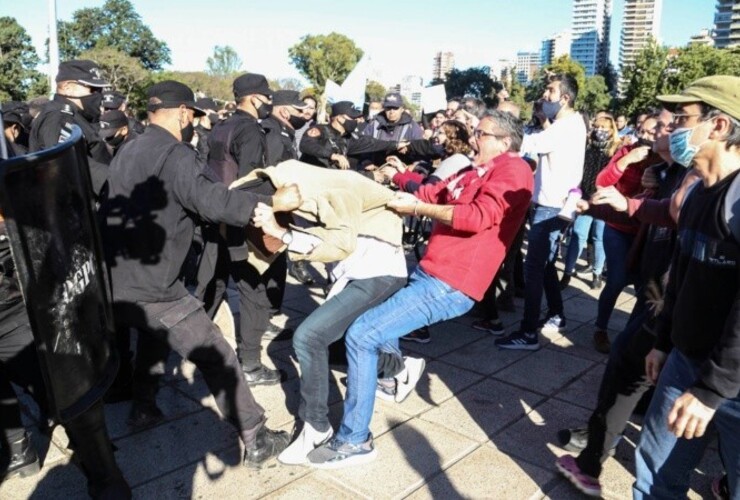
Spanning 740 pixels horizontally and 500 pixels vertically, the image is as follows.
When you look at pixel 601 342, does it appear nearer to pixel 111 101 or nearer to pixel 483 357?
pixel 483 357

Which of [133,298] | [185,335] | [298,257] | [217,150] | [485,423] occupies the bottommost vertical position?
[485,423]

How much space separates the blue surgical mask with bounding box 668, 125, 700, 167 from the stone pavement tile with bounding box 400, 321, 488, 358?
9.88ft

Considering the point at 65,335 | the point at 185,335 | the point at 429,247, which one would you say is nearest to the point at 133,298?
the point at 185,335

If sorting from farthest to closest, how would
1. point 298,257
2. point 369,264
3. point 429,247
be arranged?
→ point 429,247
point 369,264
point 298,257

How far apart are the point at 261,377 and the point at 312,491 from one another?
1.45 m

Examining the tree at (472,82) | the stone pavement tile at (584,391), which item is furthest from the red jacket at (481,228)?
the tree at (472,82)

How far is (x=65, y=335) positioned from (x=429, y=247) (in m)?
2.20

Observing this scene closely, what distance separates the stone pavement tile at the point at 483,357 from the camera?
4961mm

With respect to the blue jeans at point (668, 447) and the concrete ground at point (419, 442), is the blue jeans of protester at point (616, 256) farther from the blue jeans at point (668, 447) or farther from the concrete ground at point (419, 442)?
the blue jeans at point (668, 447)

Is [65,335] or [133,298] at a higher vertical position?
[65,335]

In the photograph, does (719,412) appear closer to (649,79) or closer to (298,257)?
(298,257)

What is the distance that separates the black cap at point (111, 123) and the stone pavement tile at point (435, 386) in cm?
365

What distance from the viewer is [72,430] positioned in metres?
2.58

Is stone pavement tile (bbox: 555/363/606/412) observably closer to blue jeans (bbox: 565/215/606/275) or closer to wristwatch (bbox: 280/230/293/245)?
wristwatch (bbox: 280/230/293/245)
